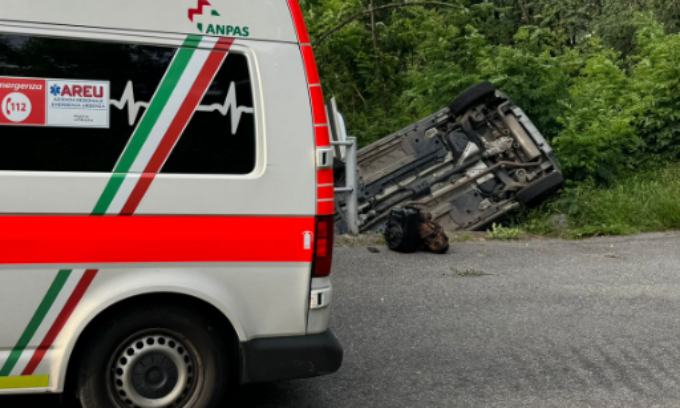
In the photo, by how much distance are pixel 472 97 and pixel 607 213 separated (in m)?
2.65

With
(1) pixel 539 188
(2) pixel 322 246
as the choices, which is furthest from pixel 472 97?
(2) pixel 322 246

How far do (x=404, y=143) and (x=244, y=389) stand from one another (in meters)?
7.87

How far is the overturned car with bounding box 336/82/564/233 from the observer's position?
1165cm

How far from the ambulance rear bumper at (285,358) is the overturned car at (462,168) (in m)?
7.02

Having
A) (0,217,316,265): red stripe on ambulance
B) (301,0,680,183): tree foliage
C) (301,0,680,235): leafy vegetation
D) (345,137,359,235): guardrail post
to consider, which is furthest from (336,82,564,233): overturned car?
(0,217,316,265): red stripe on ambulance

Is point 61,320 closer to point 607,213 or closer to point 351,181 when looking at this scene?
point 351,181

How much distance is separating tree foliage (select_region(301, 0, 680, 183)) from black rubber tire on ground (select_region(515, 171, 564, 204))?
1.17 m

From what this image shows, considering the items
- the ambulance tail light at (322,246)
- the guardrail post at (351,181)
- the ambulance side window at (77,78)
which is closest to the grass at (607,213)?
the guardrail post at (351,181)

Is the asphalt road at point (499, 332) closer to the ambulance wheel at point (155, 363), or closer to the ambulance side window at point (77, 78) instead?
the ambulance wheel at point (155, 363)

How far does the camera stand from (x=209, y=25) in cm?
397

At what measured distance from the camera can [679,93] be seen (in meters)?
14.3

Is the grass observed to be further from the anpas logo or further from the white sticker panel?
the white sticker panel

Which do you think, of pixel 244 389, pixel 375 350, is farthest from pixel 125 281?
pixel 375 350

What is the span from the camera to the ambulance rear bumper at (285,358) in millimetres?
4035
